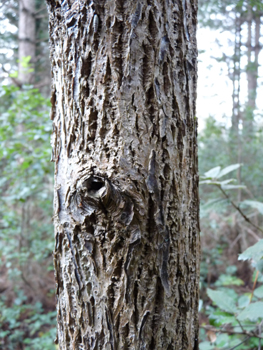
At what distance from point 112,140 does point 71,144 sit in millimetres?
148

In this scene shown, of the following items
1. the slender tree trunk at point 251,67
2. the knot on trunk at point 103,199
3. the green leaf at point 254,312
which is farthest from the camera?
the slender tree trunk at point 251,67

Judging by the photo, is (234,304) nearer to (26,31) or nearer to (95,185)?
(95,185)

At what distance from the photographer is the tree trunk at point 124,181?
77 centimetres

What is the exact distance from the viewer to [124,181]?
0.76m

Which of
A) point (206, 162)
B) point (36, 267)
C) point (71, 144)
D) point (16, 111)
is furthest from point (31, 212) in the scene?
point (71, 144)

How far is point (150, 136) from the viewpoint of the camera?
0.80 metres

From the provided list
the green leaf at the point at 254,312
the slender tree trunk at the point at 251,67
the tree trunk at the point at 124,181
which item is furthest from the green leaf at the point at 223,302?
the slender tree trunk at the point at 251,67

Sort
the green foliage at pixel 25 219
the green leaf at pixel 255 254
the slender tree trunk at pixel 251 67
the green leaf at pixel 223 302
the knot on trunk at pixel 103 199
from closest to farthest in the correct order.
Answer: the knot on trunk at pixel 103 199, the green leaf at pixel 255 254, the green leaf at pixel 223 302, the green foliage at pixel 25 219, the slender tree trunk at pixel 251 67

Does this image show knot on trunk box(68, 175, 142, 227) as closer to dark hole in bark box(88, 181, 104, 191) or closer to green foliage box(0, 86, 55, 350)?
dark hole in bark box(88, 181, 104, 191)

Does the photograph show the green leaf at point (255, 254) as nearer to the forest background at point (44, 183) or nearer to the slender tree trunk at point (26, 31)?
the forest background at point (44, 183)

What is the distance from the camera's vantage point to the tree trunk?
771 mm

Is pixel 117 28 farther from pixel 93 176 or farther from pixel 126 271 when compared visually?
pixel 126 271

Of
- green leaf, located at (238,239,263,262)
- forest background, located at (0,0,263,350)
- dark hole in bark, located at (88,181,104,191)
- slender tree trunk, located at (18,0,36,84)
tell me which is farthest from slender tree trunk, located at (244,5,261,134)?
dark hole in bark, located at (88,181,104,191)

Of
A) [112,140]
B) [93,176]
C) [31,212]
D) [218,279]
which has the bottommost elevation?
[218,279]
